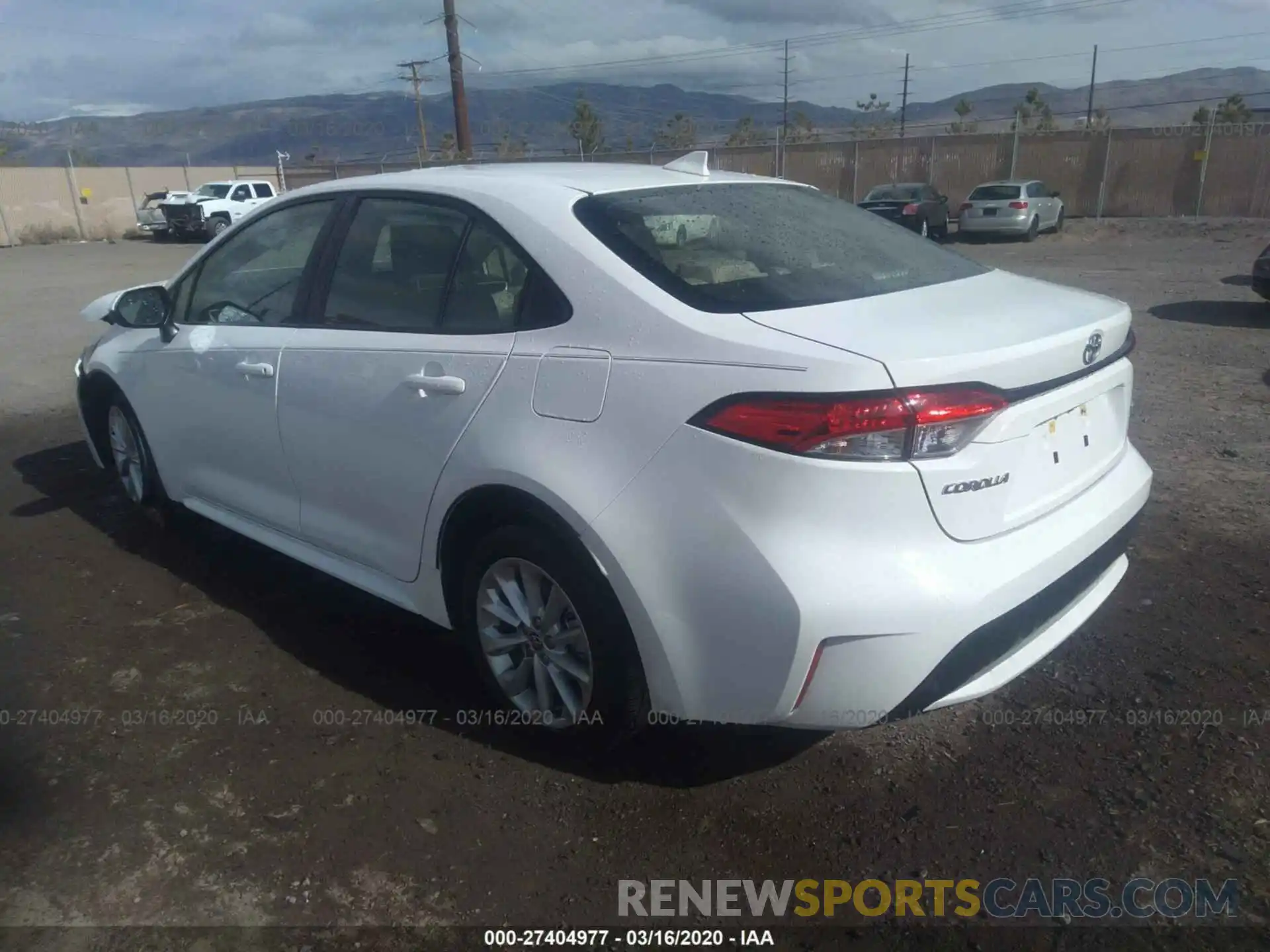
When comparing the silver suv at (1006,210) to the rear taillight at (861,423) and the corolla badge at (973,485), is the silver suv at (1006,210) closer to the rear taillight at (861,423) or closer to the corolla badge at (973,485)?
the corolla badge at (973,485)

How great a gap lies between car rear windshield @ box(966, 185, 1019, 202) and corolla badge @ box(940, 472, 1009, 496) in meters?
23.2

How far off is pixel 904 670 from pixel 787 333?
860mm

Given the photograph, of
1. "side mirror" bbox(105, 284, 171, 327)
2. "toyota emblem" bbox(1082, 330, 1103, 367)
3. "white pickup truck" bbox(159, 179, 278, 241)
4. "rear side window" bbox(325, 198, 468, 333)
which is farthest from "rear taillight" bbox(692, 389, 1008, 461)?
"white pickup truck" bbox(159, 179, 278, 241)

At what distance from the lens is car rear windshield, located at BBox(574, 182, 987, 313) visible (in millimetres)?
2637

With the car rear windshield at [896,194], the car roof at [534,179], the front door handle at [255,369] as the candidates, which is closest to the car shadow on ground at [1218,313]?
the car roof at [534,179]

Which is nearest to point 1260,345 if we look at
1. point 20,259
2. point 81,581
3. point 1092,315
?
point 1092,315

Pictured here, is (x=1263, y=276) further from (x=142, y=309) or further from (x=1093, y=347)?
(x=142, y=309)

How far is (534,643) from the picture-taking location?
9.62 ft

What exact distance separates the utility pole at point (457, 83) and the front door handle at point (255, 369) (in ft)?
77.3

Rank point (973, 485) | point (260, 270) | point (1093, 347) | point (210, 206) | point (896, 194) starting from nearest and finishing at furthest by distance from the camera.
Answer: point (973, 485), point (1093, 347), point (260, 270), point (896, 194), point (210, 206)

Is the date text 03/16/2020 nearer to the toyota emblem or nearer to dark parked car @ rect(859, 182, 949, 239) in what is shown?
the toyota emblem

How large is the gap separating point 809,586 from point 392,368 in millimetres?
1576

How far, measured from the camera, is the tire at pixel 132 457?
4734 mm

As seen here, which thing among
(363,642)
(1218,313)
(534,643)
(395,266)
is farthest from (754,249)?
(1218,313)
